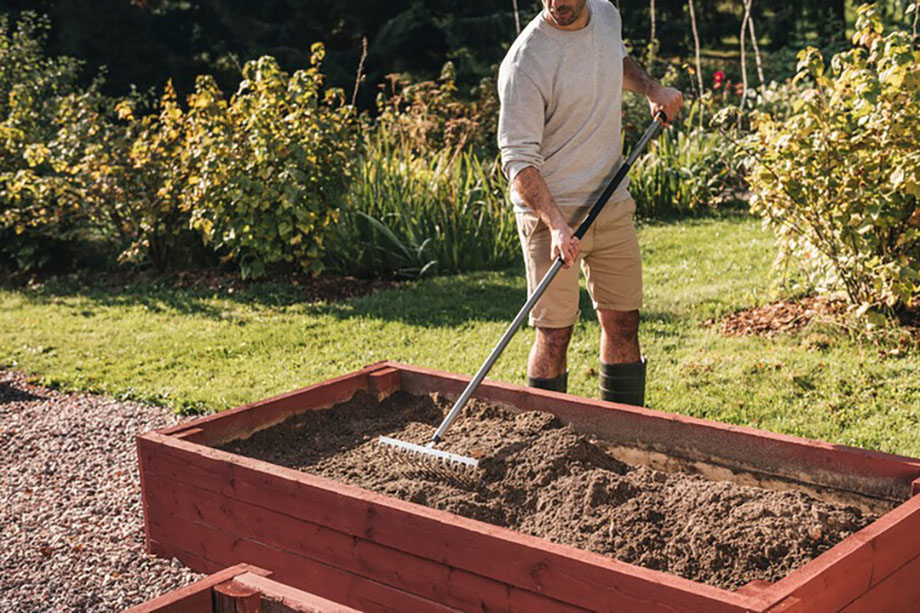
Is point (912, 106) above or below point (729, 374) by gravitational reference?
above

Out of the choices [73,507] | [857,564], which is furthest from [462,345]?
[857,564]

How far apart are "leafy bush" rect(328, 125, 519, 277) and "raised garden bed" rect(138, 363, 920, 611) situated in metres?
4.17

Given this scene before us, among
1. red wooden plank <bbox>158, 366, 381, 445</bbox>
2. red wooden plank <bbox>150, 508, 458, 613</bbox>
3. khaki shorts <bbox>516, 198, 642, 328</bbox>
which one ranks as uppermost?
khaki shorts <bbox>516, 198, 642, 328</bbox>

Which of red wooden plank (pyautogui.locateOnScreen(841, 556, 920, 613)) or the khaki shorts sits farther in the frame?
the khaki shorts

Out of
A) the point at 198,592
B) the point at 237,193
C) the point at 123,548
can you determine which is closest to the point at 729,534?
the point at 198,592

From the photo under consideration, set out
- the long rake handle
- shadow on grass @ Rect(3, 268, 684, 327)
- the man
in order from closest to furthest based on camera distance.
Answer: the long rake handle → the man → shadow on grass @ Rect(3, 268, 684, 327)

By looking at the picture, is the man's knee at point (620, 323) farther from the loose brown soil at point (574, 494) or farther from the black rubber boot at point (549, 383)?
the loose brown soil at point (574, 494)

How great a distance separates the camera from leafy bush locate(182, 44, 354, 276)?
25.1 ft

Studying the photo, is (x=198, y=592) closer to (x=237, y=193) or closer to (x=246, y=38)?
(x=237, y=193)

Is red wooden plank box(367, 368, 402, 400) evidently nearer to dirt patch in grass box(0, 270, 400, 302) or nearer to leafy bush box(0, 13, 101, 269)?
dirt patch in grass box(0, 270, 400, 302)

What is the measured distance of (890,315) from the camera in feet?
18.1

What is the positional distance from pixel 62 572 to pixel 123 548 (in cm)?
22

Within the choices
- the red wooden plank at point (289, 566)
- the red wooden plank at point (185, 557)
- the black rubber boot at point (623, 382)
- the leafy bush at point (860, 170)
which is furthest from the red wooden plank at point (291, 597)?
the leafy bush at point (860, 170)

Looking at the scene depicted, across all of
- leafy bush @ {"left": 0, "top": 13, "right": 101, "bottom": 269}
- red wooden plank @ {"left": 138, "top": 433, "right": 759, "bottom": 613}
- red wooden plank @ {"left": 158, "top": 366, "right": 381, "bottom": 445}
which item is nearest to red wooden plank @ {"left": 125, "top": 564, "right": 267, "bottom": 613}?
red wooden plank @ {"left": 138, "top": 433, "right": 759, "bottom": 613}
